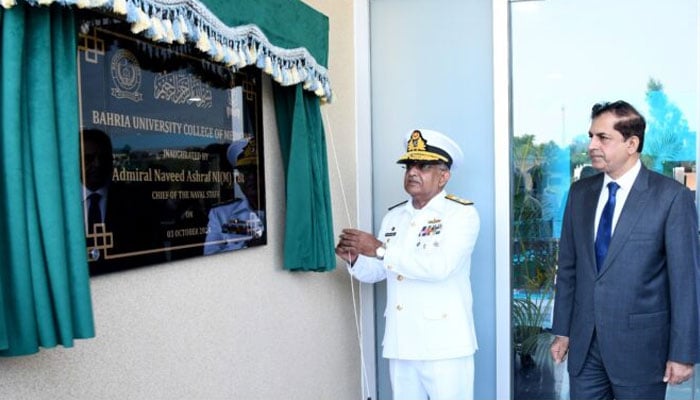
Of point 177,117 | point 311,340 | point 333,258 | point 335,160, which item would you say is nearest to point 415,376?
point 311,340

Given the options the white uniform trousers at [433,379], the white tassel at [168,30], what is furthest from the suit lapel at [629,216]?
the white tassel at [168,30]

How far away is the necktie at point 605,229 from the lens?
2.21 m

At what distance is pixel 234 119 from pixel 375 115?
55.2 inches

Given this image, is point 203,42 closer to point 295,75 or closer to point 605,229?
point 295,75

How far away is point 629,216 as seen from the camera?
2.15m

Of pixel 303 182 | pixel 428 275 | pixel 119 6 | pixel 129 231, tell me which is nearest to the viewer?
pixel 119 6

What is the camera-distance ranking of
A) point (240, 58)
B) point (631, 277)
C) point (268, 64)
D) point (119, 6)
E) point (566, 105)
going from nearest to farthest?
point (119, 6) < point (240, 58) < point (268, 64) < point (631, 277) < point (566, 105)

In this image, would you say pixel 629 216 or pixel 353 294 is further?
pixel 353 294

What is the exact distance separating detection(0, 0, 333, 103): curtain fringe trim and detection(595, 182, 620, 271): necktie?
1.18 metres

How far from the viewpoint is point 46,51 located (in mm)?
1225

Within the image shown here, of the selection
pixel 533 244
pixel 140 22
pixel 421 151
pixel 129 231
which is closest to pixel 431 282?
pixel 421 151

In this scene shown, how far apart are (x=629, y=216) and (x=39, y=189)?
1888 mm

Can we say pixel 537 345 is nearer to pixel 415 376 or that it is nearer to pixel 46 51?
pixel 415 376

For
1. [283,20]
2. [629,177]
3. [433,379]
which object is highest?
[283,20]
